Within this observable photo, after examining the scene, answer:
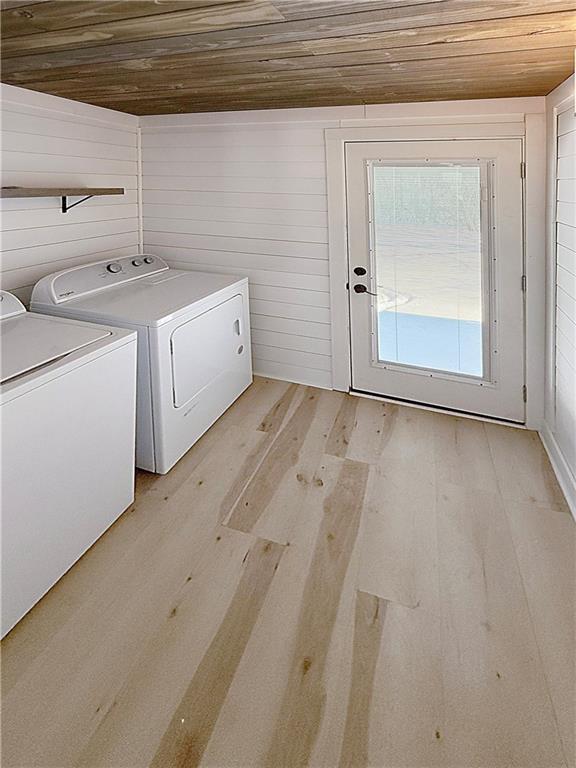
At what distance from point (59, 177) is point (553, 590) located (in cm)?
322

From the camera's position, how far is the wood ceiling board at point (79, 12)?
4.50 ft

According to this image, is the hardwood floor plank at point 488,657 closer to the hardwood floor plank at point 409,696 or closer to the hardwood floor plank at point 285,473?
the hardwood floor plank at point 409,696

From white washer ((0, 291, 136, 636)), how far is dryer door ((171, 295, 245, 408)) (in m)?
0.44

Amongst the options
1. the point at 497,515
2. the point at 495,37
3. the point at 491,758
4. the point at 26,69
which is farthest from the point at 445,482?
the point at 26,69

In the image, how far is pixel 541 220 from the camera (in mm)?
2789

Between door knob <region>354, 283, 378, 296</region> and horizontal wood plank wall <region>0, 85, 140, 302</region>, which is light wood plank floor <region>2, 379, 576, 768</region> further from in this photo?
horizontal wood plank wall <region>0, 85, 140, 302</region>

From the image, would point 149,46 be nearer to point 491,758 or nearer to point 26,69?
point 26,69

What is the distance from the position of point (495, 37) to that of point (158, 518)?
7.33 ft

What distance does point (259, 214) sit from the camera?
11.6ft

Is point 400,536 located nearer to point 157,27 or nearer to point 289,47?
point 289,47

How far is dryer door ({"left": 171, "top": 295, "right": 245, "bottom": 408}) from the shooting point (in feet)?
8.75

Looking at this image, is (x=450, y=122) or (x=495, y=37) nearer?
(x=495, y=37)

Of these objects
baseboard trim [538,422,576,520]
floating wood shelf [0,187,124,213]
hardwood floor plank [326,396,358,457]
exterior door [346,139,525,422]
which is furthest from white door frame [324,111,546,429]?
floating wood shelf [0,187,124,213]

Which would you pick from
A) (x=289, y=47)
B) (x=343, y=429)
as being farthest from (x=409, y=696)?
(x=289, y=47)
